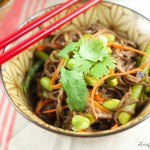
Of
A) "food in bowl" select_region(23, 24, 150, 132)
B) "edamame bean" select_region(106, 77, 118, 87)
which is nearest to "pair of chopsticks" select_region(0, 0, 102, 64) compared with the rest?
"food in bowl" select_region(23, 24, 150, 132)

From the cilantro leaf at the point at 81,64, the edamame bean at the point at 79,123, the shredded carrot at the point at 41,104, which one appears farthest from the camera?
the shredded carrot at the point at 41,104

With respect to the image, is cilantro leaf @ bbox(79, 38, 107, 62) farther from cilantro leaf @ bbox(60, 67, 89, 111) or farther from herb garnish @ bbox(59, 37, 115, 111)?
cilantro leaf @ bbox(60, 67, 89, 111)

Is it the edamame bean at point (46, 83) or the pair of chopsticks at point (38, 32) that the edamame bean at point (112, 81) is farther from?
the pair of chopsticks at point (38, 32)

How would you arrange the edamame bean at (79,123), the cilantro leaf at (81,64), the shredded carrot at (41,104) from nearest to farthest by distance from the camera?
the edamame bean at (79,123), the cilantro leaf at (81,64), the shredded carrot at (41,104)

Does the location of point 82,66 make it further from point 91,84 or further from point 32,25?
point 32,25

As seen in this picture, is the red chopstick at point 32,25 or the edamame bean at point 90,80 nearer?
the edamame bean at point 90,80

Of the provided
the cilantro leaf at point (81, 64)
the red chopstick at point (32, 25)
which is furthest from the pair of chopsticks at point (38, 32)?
the cilantro leaf at point (81, 64)
